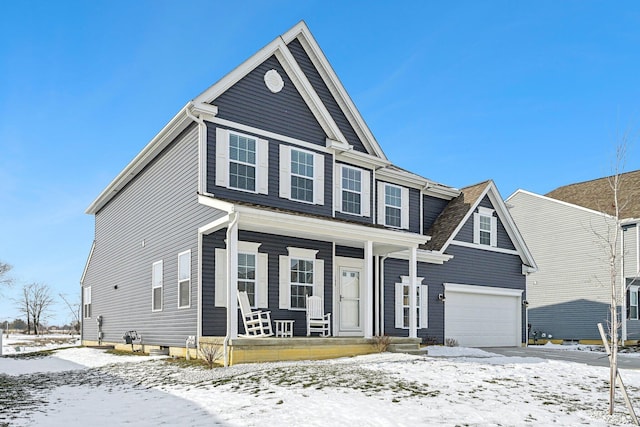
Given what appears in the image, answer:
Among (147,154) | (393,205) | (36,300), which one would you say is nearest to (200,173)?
(147,154)

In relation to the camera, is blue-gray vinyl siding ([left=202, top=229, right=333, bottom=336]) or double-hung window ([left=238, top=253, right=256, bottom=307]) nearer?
blue-gray vinyl siding ([left=202, top=229, right=333, bottom=336])

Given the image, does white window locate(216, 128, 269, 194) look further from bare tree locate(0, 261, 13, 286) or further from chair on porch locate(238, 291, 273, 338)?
bare tree locate(0, 261, 13, 286)

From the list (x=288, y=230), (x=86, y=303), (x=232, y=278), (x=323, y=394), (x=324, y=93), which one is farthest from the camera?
(x=86, y=303)

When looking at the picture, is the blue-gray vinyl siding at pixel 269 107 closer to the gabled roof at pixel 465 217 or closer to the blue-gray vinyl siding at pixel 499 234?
the gabled roof at pixel 465 217

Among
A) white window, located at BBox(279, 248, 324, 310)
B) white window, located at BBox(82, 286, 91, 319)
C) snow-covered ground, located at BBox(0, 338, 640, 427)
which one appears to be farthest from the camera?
white window, located at BBox(82, 286, 91, 319)

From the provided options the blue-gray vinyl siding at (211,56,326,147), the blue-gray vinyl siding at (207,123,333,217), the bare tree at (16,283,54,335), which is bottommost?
the bare tree at (16,283,54,335)

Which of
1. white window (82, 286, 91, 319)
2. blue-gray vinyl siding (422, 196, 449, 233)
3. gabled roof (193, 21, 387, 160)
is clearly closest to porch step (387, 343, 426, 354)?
gabled roof (193, 21, 387, 160)

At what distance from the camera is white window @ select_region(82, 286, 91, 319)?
24.8 metres

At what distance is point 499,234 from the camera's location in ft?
73.7

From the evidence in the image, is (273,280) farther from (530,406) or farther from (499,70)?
(499,70)

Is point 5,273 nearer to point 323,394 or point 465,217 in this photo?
point 465,217

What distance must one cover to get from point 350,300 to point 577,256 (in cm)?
1477

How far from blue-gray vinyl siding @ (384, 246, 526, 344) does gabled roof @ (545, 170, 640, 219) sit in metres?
5.75

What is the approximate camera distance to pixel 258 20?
14578mm
